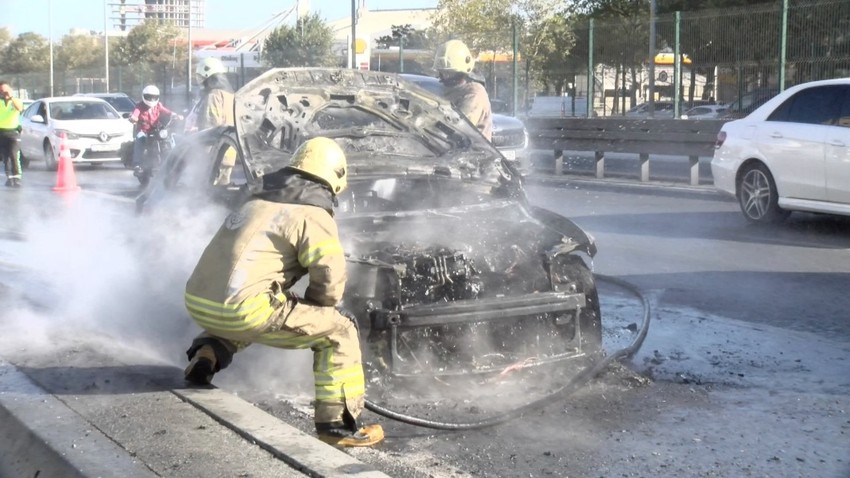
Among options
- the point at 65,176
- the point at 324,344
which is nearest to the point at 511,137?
the point at 65,176

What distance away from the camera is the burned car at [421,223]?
5.30 m

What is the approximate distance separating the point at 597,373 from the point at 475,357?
653 millimetres

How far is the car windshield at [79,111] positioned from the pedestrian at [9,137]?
16.1 ft

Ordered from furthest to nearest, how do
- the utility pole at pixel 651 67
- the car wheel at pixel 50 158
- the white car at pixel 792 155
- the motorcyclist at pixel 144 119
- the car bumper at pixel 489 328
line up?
1. the car wheel at pixel 50 158
2. the utility pole at pixel 651 67
3. the motorcyclist at pixel 144 119
4. the white car at pixel 792 155
5. the car bumper at pixel 489 328

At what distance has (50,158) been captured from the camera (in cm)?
2216

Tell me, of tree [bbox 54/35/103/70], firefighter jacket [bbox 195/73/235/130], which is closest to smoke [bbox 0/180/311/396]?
firefighter jacket [bbox 195/73/235/130]

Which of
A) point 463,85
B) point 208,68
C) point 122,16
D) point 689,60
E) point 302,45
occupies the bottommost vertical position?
point 463,85

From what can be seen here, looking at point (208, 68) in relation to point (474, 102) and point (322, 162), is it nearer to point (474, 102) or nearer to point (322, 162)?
point (474, 102)

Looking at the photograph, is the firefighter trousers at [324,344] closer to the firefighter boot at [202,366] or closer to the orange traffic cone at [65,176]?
the firefighter boot at [202,366]

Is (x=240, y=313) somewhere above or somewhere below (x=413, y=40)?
below

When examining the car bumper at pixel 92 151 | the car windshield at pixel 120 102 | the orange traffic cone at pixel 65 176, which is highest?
the car windshield at pixel 120 102

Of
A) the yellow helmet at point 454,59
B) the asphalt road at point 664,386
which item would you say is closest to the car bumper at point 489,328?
the asphalt road at point 664,386

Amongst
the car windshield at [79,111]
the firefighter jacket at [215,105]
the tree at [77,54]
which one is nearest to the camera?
the firefighter jacket at [215,105]

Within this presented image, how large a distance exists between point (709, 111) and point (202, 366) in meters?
14.2
